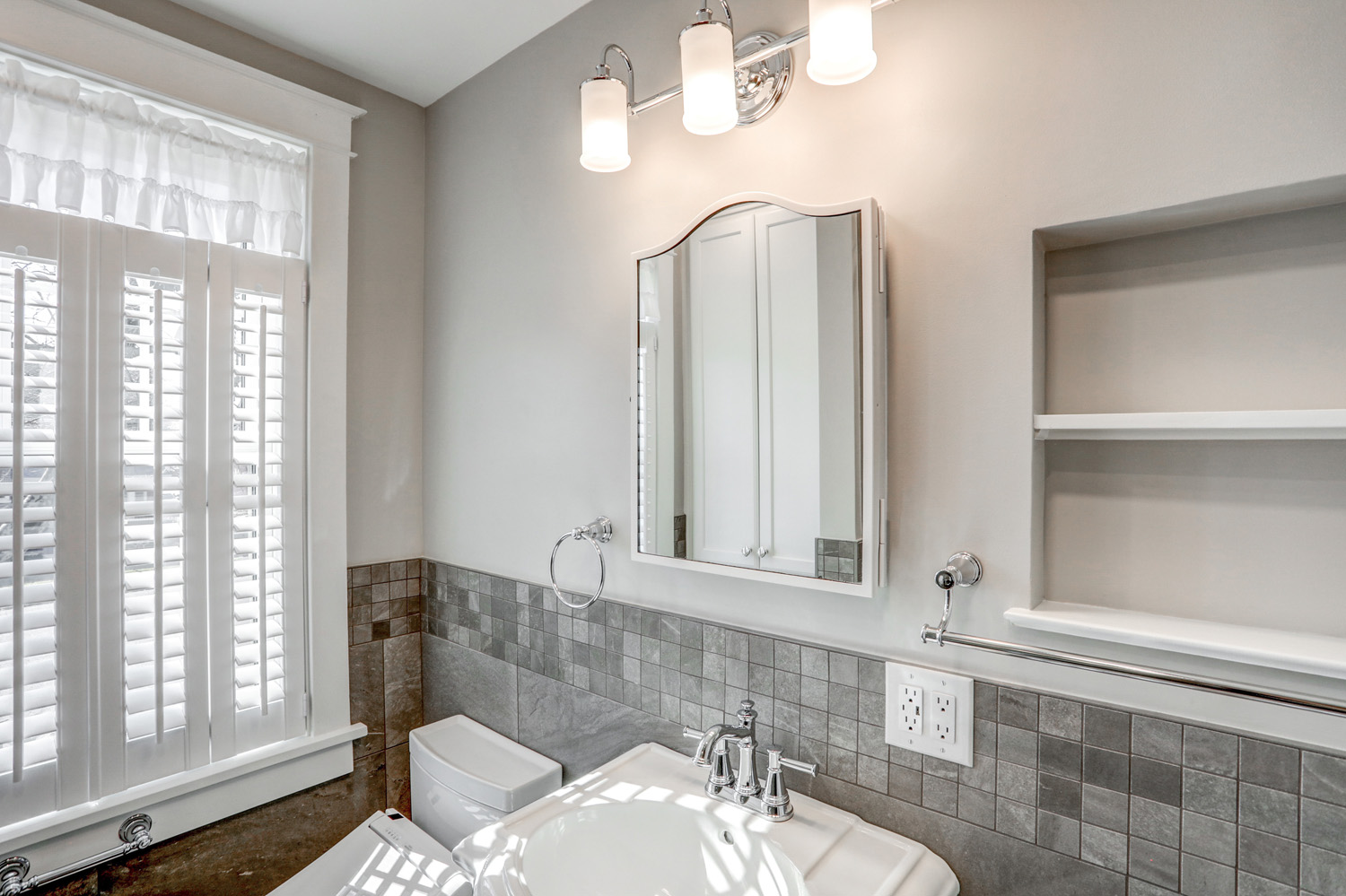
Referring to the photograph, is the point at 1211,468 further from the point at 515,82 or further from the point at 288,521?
the point at 288,521

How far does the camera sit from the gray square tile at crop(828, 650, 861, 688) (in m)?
1.14

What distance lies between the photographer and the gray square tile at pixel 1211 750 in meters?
0.84

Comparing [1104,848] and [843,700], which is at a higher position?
[843,700]

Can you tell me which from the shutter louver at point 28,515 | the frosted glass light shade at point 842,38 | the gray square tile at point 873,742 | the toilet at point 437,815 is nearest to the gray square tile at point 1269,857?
the gray square tile at point 873,742

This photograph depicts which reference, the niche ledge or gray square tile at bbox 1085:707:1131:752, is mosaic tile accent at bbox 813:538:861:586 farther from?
gray square tile at bbox 1085:707:1131:752

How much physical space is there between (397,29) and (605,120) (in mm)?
829

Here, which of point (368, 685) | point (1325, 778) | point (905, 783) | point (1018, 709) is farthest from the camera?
point (368, 685)

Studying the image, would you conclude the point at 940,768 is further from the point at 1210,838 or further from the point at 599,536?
the point at 599,536

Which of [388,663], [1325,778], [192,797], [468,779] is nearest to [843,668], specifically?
[1325,778]

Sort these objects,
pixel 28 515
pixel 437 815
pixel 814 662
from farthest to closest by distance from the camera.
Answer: pixel 437 815 → pixel 28 515 → pixel 814 662

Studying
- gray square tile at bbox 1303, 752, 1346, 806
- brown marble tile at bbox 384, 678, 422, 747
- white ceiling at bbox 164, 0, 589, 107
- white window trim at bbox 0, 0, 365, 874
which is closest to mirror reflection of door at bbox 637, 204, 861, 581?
gray square tile at bbox 1303, 752, 1346, 806

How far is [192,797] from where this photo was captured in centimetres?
157

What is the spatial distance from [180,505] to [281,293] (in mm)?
574

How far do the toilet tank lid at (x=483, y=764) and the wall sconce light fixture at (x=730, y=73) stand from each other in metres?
1.35
